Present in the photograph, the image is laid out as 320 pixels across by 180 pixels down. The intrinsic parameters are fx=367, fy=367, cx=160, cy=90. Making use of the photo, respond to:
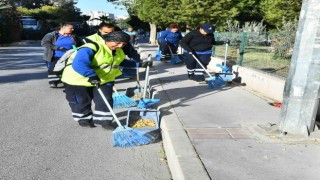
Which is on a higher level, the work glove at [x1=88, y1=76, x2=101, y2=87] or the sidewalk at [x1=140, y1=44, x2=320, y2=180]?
the work glove at [x1=88, y1=76, x2=101, y2=87]

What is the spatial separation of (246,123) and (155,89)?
10.8ft

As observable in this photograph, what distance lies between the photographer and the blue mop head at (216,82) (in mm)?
8719

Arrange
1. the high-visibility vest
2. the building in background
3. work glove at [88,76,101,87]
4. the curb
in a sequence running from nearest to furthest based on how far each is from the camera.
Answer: the curb, work glove at [88,76,101,87], the high-visibility vest, the building in background

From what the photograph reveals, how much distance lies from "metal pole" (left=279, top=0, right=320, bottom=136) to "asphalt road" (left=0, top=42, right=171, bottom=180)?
5.79ft

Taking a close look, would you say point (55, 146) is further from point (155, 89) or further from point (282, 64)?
point (282, 64)

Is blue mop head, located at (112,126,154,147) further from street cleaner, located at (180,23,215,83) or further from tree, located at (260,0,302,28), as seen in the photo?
tree, located at (260,0,302,28)

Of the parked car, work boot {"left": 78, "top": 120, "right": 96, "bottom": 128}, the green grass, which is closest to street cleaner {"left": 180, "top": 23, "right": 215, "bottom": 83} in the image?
the green grass

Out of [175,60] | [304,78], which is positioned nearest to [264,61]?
[175,60]

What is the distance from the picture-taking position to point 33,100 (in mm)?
7648

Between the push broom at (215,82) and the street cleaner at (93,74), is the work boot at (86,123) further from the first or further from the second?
the push broom at (215,82)

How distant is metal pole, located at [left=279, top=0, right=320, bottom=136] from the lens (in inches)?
175

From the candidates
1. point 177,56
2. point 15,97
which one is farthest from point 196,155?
point 177,56

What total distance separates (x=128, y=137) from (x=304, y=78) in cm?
236

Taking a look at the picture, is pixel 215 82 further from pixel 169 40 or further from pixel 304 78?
pixel 169 40
